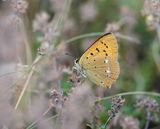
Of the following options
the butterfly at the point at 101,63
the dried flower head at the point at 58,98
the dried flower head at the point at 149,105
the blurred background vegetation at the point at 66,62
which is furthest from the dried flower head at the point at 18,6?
the dried flower head at the point at 149,105

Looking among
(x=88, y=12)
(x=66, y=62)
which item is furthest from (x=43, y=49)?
(x=88, y=12)

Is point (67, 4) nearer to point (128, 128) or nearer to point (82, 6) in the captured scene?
point (82, 6)

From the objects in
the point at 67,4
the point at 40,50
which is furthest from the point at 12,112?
the point at 67,4

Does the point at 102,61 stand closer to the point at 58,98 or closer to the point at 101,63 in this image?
the point at 101,63

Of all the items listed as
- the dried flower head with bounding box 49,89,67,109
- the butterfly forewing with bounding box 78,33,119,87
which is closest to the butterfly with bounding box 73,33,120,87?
the butterfly forewing with bounding box 78,33,119,87

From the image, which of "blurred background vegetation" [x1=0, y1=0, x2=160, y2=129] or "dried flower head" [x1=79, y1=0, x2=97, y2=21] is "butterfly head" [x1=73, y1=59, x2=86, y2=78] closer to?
"blurred background vegetation" [x1=0, y1=0, x2=160, y2=129]

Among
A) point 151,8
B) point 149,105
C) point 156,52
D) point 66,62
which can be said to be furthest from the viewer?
point 66,62
